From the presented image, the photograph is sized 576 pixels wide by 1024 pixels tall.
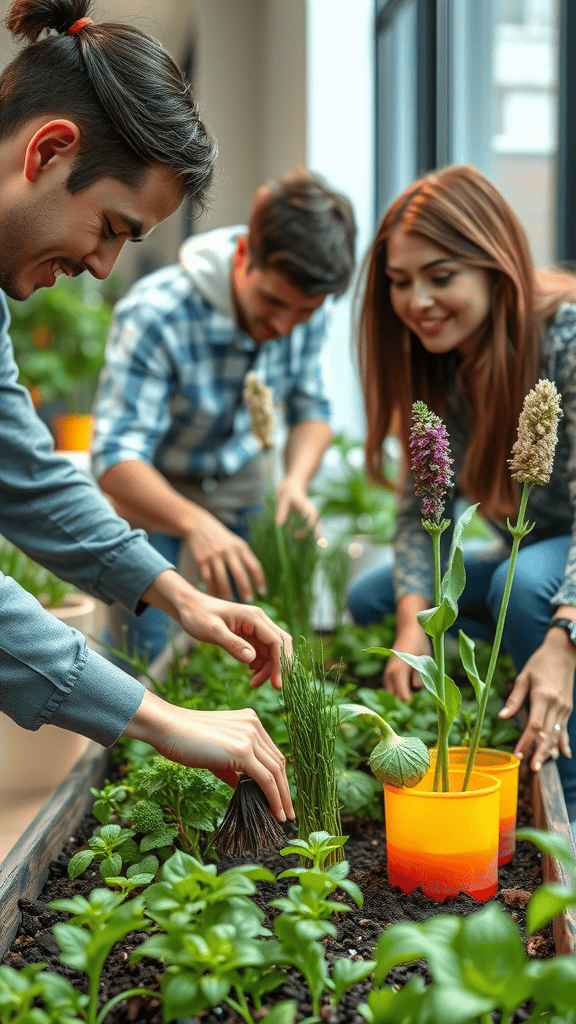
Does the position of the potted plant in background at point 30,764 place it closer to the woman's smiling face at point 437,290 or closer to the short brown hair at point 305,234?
the woman's smiling face at point 437,290

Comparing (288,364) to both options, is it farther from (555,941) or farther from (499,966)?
(499,966)

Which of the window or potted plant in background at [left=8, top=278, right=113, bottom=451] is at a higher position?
the window

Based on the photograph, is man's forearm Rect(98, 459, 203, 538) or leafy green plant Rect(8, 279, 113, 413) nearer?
man's forearm Rect(98, 459, 203, 538)

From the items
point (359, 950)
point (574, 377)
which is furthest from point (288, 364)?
point (359, 950)

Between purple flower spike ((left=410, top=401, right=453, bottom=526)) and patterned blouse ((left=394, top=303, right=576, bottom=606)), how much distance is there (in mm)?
501

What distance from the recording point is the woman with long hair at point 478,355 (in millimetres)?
1551

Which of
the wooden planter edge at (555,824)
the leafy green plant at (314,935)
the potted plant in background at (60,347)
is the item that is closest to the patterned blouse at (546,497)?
the wooden planter edge at (555,824)

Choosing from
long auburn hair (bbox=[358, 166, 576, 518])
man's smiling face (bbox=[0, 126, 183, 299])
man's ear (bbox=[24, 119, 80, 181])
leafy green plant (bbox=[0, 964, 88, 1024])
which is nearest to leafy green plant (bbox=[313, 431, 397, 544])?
long auburn hair (bbox=[358, 166, 576, 518])

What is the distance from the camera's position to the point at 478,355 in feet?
5.51

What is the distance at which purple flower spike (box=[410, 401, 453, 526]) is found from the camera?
93cm

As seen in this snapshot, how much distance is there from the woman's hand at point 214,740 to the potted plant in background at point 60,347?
3266mm

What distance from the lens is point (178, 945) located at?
0.68 meters

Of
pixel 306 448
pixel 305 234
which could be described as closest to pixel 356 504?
pixel 306 448

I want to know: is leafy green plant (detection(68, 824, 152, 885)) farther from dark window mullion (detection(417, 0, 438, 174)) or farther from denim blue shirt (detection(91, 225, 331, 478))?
dark window mullion (detection(417, 0, 438, 174))
